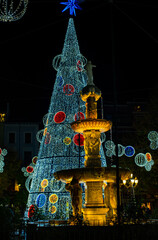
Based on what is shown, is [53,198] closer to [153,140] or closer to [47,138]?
[47,138]

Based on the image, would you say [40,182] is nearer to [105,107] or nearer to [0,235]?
[0,235]

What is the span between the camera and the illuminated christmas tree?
1908 cm

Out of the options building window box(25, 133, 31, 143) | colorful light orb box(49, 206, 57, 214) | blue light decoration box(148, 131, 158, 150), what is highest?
building window box(25, 133, 31, 143)

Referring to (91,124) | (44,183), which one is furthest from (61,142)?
(91,124)

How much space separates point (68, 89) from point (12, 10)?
9.81 metres

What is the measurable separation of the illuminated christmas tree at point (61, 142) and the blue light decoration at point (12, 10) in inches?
371

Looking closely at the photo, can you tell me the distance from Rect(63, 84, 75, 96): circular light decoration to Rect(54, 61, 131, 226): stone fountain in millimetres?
4480

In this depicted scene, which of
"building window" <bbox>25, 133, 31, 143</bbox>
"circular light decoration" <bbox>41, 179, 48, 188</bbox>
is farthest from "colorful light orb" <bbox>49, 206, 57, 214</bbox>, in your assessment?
"building window" <bbox>25, 133, 31, 143</bbox>

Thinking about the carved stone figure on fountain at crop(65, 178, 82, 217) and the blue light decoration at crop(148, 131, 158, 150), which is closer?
the carved stone figure on fountain at crop(65, 178, 82, 217)

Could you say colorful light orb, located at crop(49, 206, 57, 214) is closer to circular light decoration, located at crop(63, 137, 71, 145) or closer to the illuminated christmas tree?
the illuminated christmas tree

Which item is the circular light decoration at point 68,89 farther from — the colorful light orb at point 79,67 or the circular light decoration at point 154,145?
the circular light decoration at point 154,145

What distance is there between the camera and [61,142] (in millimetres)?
20359

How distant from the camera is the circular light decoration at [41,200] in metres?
19.0

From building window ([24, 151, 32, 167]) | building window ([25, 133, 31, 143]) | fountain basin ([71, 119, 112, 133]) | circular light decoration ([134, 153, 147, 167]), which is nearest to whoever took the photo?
fountain basin ([71, 119, 112, 133])
